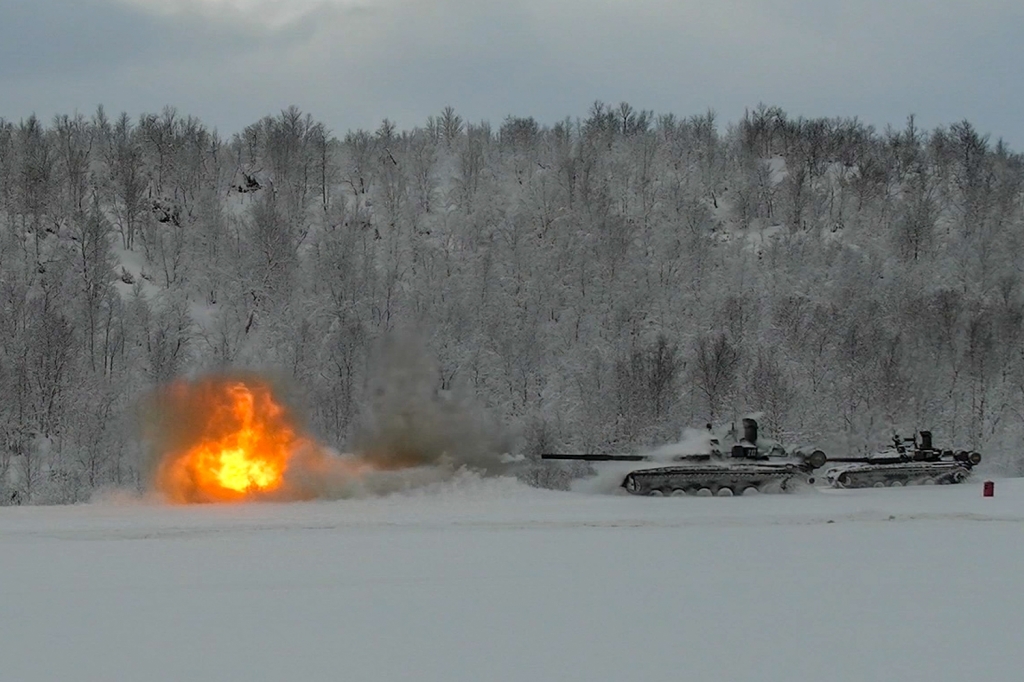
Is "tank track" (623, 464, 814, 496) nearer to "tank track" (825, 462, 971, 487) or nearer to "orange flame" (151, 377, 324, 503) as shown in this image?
"tank track" (825, 462, 971, 487)

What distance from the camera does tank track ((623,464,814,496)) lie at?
2514cm

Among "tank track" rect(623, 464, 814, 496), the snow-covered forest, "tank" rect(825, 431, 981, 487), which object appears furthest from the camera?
the snow-covered forest

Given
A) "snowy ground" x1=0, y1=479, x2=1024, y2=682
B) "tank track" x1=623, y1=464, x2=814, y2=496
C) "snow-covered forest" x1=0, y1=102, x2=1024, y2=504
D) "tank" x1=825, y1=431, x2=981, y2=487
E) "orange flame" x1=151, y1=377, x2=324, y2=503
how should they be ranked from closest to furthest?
"snowy ground" x1=0, y1=479, x2=1024, y2=682
"orange flame" x1=151, y1=377, x2=324, y2=503
"tank track" x1=623, y1=464, x2=814, y2=496
"tank" x1=825, y1=431, x2=981, y2=487
"snow-covered forest" x1=0, y1=102, x2=1024, y2=504

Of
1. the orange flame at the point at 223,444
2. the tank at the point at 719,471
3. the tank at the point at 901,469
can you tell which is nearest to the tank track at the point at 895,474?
the tank at the point at 901,469

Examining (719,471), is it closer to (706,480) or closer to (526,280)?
(706,480)

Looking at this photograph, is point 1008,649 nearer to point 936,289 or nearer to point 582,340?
point 582,340

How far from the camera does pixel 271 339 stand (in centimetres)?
5325

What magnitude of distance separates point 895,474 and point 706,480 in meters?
7.35

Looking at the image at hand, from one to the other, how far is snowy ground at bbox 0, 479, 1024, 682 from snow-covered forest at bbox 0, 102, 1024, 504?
10467 mm

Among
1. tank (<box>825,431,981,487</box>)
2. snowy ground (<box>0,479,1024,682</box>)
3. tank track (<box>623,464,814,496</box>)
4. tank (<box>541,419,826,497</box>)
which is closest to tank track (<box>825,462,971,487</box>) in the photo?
tank (<box>825,431,981,487</box>)

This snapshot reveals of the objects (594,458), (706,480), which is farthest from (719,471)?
(594,458)

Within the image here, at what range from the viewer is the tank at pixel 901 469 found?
2877cm

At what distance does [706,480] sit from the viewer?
25.3m

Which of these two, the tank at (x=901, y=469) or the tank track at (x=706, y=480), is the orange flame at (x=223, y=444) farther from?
the tank at (x=901, y=469)
